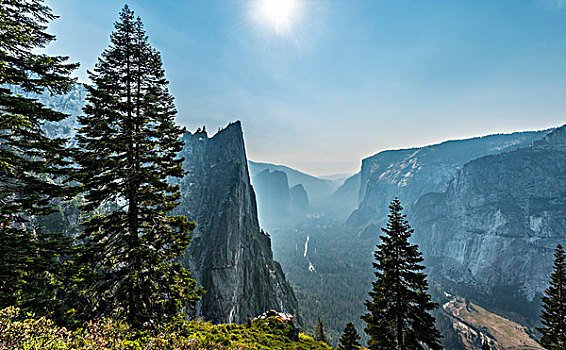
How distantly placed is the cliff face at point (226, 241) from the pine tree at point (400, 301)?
5682cm

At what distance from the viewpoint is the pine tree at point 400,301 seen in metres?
15.7

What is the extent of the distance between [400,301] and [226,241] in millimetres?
68096

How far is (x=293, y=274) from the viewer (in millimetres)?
191500

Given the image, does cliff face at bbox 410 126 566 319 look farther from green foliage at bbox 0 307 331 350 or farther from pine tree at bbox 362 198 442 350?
green foliage at bbox 0 307 331 350

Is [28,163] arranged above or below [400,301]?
above

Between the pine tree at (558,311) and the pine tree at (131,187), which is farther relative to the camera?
the pine tree at (558,311)

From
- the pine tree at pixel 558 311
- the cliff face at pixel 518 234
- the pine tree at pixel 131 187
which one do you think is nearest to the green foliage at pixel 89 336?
the pine tree at pixel 131 187

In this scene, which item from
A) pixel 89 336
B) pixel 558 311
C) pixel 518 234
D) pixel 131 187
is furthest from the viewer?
pixel 518 234

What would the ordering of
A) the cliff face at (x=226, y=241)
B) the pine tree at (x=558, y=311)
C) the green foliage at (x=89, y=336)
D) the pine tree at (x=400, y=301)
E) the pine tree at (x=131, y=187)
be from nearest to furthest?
the green foliage at (x=89, y=336) < the pine tree at (x=131, y=187) < the pine tree at (x=400, y=301) < the pine tree at (x=558, y=311) < the cliff face at (x=226, y=241)

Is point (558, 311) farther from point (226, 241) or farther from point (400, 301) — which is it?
point (226, 241)

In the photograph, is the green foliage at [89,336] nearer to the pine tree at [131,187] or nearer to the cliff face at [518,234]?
the pine tree at [131,187]

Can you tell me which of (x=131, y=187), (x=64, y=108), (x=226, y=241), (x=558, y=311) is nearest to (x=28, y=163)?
(x=131, y=187)

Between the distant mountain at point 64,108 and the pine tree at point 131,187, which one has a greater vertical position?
the distant mountain at point 64,108

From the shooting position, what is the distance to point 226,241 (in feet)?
253
